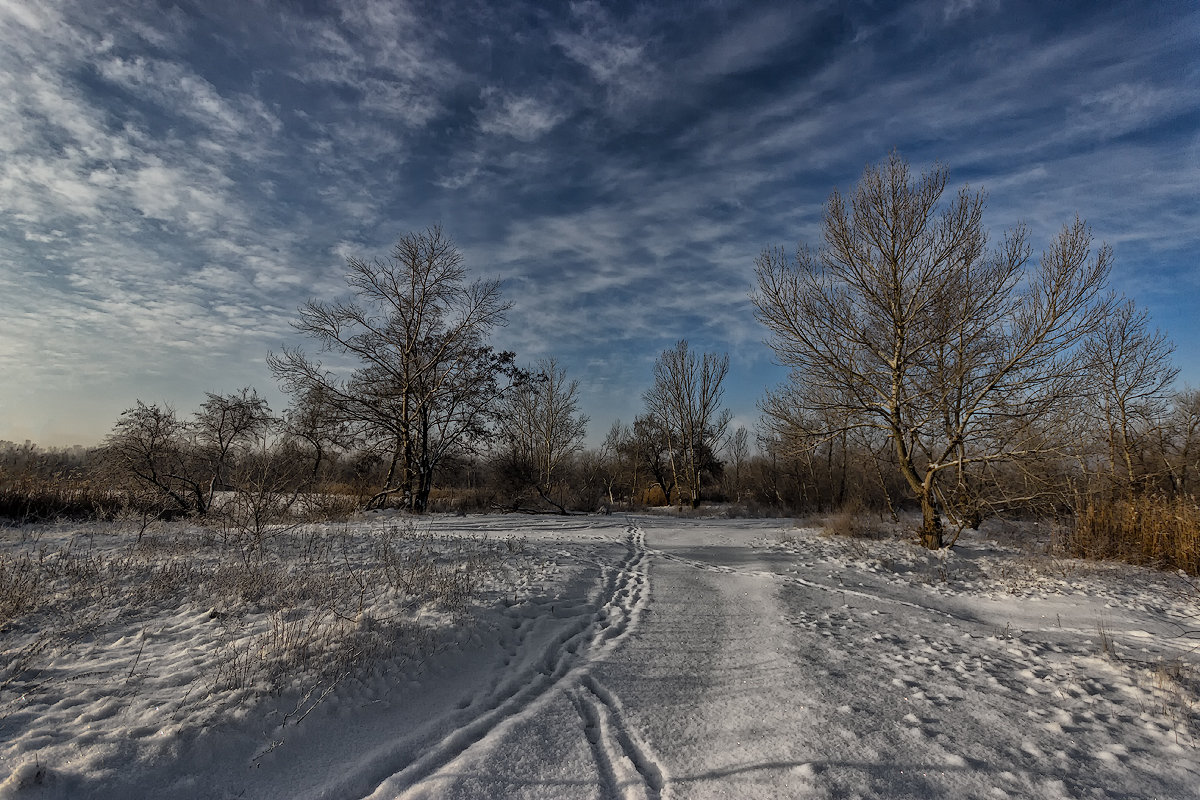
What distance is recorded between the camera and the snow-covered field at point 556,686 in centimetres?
300

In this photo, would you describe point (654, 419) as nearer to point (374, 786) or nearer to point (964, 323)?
point (964, 323)

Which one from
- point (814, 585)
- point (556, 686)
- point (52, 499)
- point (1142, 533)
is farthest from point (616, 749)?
point (52, 499)

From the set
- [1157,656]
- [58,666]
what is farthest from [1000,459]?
[58,666]

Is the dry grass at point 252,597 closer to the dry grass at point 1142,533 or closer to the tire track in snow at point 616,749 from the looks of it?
the tire track in snow at point 616,749

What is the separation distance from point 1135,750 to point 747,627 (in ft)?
10.9

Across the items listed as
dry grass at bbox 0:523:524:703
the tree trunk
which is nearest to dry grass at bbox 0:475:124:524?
dry grass at bbox 0:523:524:703

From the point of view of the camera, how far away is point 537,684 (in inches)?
176

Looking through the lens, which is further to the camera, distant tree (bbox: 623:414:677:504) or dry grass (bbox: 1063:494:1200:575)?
distant tree (bbox: 623:414:677:504)

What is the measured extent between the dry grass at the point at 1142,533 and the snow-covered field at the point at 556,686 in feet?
7.20

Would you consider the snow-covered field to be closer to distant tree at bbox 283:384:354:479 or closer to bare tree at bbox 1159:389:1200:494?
distant tree at bbox 283:384:354:479

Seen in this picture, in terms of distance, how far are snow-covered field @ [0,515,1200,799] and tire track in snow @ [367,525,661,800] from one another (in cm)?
3

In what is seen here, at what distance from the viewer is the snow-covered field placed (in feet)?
9.84

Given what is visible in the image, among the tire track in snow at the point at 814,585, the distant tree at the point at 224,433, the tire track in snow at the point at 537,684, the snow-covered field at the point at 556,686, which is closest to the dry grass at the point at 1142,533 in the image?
the snow-covered field at the point at 556,686

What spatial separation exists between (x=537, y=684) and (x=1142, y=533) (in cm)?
1219
